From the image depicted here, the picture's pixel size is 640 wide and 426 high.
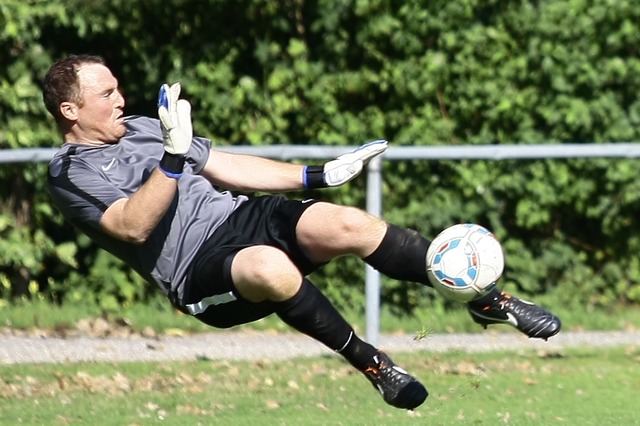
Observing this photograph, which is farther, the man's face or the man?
the man's face

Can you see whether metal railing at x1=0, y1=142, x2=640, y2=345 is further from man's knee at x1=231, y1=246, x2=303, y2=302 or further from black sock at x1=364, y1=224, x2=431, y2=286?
man's knee at x1=231, y1=246, x2=303, y2=302

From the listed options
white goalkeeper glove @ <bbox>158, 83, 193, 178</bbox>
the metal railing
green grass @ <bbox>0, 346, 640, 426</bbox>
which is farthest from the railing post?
white goalkeeper glove @ <bbox>158, 83, 193, 178</bbox>

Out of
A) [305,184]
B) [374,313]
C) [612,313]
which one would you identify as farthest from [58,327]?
[612,313]

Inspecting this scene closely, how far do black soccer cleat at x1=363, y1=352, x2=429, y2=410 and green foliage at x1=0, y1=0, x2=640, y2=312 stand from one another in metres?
3.97

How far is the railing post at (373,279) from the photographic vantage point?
27.3ft

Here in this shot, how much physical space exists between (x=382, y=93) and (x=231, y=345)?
8.49 feet

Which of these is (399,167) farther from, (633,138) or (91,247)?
(91,247)

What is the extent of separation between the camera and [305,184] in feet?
20.8

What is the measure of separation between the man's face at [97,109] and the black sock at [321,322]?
1202 millimetres

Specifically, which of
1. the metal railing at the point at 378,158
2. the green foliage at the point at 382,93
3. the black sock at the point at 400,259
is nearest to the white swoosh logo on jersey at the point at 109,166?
the black sock at the point at 400,259

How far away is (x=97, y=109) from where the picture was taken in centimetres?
621

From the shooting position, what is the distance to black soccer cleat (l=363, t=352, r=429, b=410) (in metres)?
5.73

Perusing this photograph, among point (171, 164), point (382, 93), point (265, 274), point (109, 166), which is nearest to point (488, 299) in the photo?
point (265, 274)

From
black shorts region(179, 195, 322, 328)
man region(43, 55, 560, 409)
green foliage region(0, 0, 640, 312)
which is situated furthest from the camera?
green foliage region(0, 0, 640, 312)
